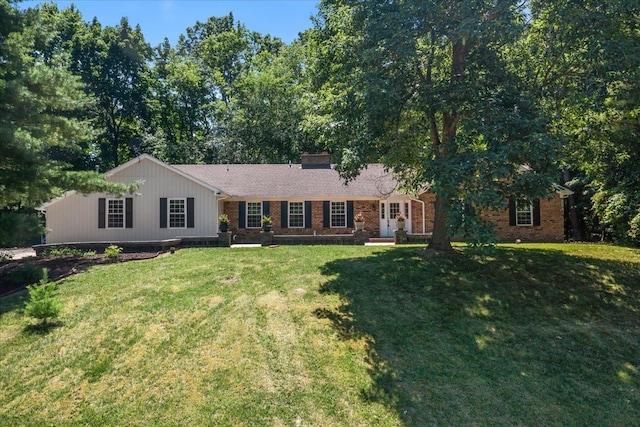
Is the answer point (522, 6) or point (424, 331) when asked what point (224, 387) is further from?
point (522, 6)

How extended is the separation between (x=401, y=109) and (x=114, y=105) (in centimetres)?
3035

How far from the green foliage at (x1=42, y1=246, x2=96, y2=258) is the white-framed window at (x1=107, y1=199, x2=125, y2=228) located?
196cm

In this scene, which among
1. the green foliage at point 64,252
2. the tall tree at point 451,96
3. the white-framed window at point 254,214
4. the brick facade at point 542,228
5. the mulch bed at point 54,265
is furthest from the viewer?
the white-framed window at point 254,214

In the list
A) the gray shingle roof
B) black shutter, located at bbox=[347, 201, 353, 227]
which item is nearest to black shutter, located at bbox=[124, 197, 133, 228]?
the gray shingle roof

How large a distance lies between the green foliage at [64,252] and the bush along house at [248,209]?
Answer: 1695mm

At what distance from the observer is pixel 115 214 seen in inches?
643

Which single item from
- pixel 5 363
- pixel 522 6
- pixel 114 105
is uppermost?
pixel 114 105

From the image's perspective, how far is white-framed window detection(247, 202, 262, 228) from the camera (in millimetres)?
18172

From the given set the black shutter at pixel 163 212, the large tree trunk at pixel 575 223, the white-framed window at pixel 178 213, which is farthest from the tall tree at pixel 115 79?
the large tree trunk at pixel 575 223

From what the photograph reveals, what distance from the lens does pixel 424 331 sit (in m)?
6.64

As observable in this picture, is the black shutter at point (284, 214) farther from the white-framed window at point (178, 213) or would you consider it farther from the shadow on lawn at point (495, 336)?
the shadow on lawn at point (495, 336)

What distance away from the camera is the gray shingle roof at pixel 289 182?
18078 millimetres

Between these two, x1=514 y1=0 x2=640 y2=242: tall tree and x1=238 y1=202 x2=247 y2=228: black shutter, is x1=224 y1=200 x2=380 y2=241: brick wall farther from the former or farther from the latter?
x1=514 y1=0 x2=640 y2=242: tall tree

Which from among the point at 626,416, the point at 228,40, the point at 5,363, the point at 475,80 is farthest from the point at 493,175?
the point at 228,40
